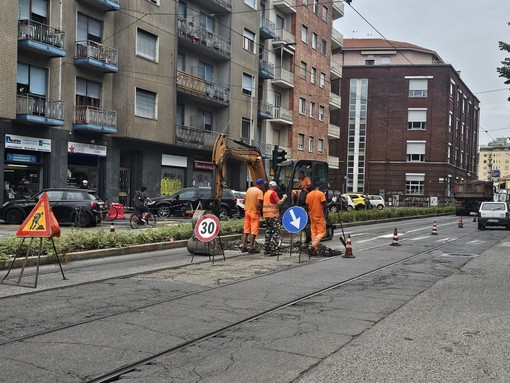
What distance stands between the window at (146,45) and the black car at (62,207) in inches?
457

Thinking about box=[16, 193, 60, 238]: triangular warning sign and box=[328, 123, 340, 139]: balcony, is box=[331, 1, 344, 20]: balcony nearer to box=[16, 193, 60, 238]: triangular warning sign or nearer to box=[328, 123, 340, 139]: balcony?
box=[328, 123, 340, 139]: balcony

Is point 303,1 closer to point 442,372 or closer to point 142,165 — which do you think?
point 142,165

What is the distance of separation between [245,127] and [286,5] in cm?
1153

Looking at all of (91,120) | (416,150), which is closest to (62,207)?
(91,120)

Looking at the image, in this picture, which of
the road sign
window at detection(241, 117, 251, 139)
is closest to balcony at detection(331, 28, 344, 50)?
window at detection(241, 117, 251, 139)

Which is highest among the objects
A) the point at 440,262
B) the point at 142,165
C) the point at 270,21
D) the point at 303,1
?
the point at 303,1

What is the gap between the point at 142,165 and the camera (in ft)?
102

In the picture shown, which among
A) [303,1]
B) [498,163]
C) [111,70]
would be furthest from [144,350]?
[498,163]

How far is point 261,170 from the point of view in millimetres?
16781

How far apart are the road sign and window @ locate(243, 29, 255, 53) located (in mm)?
28614

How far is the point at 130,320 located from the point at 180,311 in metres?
0.77

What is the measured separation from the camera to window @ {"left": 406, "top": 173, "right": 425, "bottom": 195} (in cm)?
7031

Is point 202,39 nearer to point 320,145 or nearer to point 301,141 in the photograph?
point 301,141

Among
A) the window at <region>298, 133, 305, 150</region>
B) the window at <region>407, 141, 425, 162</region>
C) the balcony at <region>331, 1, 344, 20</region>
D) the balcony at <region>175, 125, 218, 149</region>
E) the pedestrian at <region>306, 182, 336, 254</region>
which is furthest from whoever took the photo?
the window at <region>407, 141, 425, 162</region>
